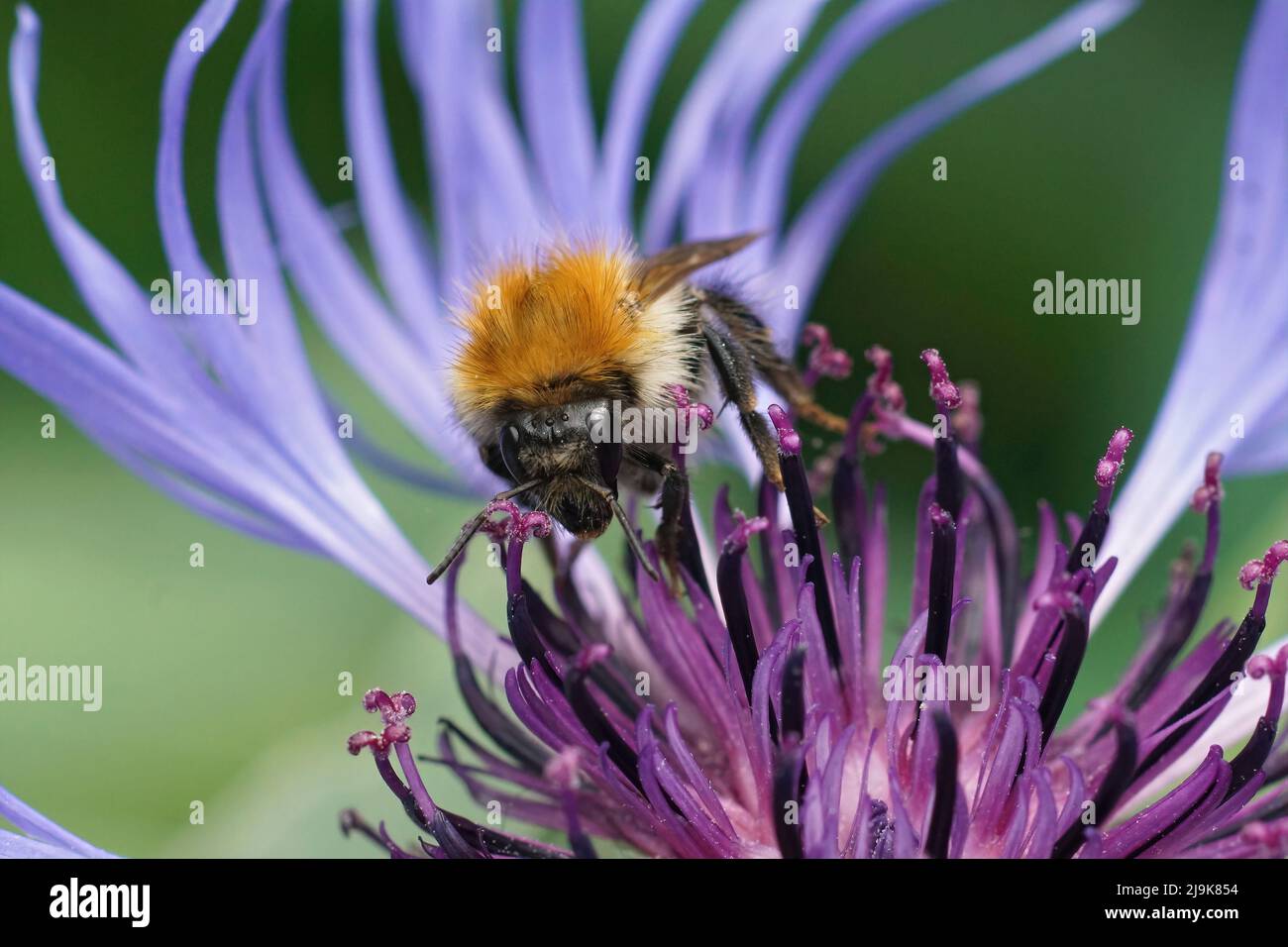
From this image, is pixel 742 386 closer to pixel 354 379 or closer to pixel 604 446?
pixel 604 446

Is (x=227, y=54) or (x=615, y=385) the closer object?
(x=615, y=385)

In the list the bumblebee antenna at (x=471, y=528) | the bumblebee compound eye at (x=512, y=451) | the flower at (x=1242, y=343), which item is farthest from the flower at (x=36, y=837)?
the flower at (x=1242, y=343)

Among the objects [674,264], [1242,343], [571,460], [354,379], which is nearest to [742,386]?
[674,264]

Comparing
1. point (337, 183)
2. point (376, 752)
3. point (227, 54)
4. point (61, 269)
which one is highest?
point (227, 54)

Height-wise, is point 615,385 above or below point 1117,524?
above

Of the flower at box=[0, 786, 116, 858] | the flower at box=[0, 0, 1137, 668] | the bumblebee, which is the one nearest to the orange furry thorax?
the bumblebee
